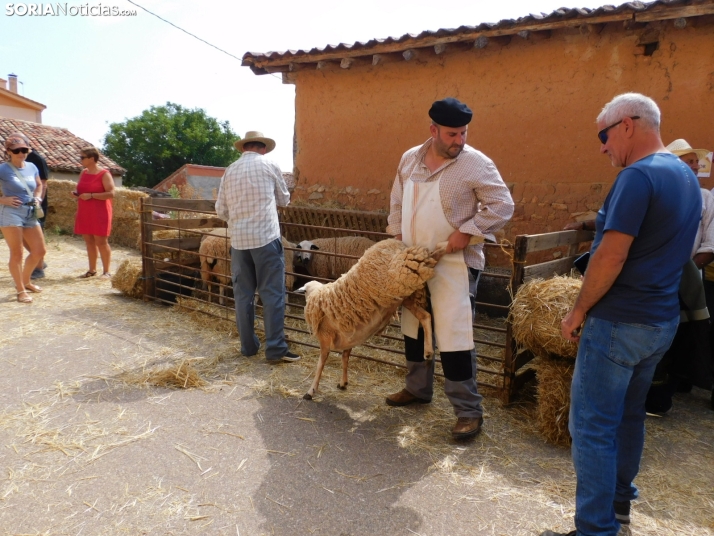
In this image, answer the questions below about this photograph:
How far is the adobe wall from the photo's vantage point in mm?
5809

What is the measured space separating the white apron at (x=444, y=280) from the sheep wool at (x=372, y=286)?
0.12m

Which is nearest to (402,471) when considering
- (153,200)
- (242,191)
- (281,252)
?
(281,252)

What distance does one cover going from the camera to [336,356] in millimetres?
5098

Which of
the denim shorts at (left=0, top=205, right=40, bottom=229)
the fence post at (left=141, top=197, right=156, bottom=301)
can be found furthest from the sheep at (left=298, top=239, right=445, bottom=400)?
the denim shorts at (left=0, top=205, right=40, bottom=229)

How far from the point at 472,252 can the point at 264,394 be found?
2129mm

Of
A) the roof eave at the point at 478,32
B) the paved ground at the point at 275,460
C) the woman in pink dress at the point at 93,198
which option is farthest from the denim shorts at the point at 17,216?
the roof eave at the point at 478,32

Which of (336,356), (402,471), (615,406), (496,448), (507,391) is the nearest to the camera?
(615,406)

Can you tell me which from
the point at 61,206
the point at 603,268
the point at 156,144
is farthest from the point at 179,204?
the point at 156,144

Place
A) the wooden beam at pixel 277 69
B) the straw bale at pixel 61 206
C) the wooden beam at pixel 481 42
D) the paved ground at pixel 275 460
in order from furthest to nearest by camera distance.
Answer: the straw bale at pixel 61 206
the wooden beam at pixel 277 69
the wooden beam at pixel 481 42
the paved ground at pixel 275 460

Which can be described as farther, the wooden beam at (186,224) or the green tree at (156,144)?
the green tree at (156,144)

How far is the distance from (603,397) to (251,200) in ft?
11.5

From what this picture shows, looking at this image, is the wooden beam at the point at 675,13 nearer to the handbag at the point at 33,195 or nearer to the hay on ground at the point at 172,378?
the hay on ground at the point at 172,378

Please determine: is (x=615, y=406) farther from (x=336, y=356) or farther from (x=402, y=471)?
(x=336, y=356)

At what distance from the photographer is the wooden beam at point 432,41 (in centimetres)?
590
